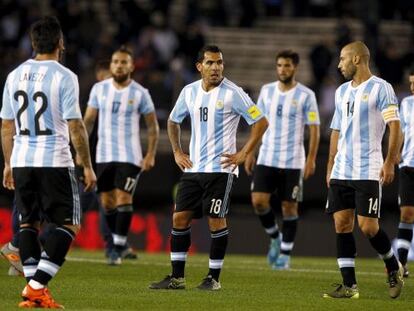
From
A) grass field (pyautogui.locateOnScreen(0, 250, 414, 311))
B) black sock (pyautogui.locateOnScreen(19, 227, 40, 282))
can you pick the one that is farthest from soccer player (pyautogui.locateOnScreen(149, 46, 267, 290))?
black sock (pyautogui.locateOnScreen(19, 227, 40, 282))

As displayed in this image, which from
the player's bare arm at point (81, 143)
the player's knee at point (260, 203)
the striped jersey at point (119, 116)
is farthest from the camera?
the player's knee at point (260, 203)

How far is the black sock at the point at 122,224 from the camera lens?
14.4 m

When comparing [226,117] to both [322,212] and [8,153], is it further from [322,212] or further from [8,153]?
[322,212]

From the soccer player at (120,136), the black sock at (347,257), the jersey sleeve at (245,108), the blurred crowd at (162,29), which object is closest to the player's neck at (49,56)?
the jersey sleeve at (245,108)

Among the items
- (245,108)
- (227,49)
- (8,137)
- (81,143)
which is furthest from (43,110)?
(227,49)

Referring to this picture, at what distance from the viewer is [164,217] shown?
18.7 metres

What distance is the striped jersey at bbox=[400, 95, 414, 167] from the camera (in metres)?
13.3

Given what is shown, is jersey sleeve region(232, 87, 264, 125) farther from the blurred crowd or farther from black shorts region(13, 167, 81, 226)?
the blurred crowd

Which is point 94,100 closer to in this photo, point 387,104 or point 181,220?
point 181,220

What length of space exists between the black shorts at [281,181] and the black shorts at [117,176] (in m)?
1.37

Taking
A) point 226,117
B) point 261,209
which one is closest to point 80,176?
point 261,209

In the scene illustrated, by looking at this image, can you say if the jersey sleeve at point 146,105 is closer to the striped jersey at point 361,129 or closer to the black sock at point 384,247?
the striped jersey at point 361,129

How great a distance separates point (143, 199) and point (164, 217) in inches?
35.9

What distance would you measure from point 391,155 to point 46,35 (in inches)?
116
